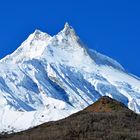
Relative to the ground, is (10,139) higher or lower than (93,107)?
lower

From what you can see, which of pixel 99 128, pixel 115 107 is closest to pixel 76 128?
pixel 99 128

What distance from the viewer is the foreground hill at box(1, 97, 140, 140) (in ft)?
244

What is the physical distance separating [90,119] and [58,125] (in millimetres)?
2958

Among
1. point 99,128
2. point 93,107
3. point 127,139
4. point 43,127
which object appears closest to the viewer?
point 127,139

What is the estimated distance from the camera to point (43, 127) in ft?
271

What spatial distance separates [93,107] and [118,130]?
38.7 ft

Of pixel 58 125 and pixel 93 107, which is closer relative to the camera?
pixel 58 125

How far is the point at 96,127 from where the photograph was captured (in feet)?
255

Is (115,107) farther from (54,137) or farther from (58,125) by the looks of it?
(54,137)

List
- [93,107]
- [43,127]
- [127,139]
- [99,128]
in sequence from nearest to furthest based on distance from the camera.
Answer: [127,139] < [99,128] < [43,127] < [93,107]

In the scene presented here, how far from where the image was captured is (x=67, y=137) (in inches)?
2913

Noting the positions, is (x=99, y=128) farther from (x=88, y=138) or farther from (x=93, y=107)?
(x=93, y=107)

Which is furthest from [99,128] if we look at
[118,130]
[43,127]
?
[43,127]

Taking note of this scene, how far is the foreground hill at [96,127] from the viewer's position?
74.4 m
